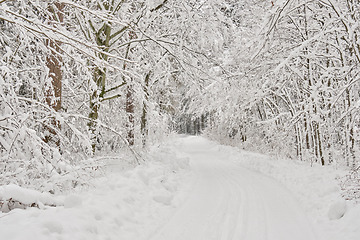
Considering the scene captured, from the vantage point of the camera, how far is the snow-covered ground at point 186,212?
3766mm

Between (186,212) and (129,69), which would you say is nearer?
(186,212)

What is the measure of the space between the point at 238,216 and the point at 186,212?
3.77 ft

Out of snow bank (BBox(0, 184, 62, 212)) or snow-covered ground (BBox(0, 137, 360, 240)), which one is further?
snow-covered ground (BBox(0, 137, 360, 240))

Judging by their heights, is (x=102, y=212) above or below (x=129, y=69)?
below

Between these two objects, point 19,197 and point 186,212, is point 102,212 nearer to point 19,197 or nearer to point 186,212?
point 19,197

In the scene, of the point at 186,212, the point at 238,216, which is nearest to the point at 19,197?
the point at 186,212

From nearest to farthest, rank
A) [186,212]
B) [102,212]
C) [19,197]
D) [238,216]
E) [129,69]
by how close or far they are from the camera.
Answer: [19,197], [102,212], [238,216], [186,212], [129,69]

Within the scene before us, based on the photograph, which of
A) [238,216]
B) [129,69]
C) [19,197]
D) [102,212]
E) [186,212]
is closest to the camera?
[19,197]

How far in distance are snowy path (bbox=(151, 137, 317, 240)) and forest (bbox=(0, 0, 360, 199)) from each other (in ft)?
4.69

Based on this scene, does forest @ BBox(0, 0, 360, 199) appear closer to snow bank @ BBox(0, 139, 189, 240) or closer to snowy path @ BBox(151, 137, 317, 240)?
snow bank @ BBox(0, 139, 189, 240)

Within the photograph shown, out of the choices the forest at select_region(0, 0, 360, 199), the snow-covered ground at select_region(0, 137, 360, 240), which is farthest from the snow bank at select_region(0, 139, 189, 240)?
the forest at select_region(0, 0, 360, 199)

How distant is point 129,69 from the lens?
893 centimetres

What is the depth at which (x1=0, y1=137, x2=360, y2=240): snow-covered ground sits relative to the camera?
12.4 ft

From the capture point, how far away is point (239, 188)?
27.3 ft
